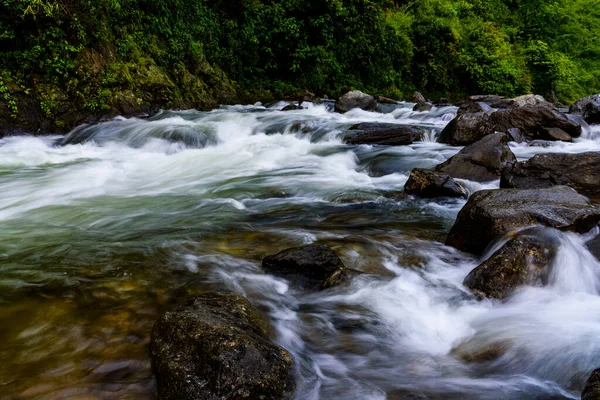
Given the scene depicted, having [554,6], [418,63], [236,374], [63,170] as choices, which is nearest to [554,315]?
[236,374]

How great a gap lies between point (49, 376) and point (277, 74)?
16.1m

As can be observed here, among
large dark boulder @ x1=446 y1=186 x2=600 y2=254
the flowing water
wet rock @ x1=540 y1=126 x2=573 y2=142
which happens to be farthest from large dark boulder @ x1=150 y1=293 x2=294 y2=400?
wet rock @ x1=540 y1=126 x2=573 y2=142

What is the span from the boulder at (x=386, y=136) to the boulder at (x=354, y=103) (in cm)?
466

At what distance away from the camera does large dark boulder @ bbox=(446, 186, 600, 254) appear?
4.11 meters

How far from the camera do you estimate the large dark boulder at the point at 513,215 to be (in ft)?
13.5

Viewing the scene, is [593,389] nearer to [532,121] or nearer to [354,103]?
[532,121]

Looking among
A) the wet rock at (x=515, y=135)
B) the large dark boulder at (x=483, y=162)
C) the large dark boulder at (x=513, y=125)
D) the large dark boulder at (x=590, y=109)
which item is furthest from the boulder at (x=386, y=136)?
the large dark boulder at (x=590, y=109)

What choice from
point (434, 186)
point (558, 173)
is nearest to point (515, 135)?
point (558, 173)

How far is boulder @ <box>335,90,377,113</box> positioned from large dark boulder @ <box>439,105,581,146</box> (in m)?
5.24

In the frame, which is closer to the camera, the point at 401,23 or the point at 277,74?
the point at 277,74

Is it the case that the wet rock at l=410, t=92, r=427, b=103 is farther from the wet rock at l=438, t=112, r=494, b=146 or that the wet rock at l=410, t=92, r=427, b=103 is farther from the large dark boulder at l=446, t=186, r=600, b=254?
the large dark boulder at l=446, t=186, r=600, b=254

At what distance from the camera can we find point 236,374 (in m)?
2.20

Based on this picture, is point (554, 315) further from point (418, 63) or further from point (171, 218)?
point (418, 63)

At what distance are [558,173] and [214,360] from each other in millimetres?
5881
